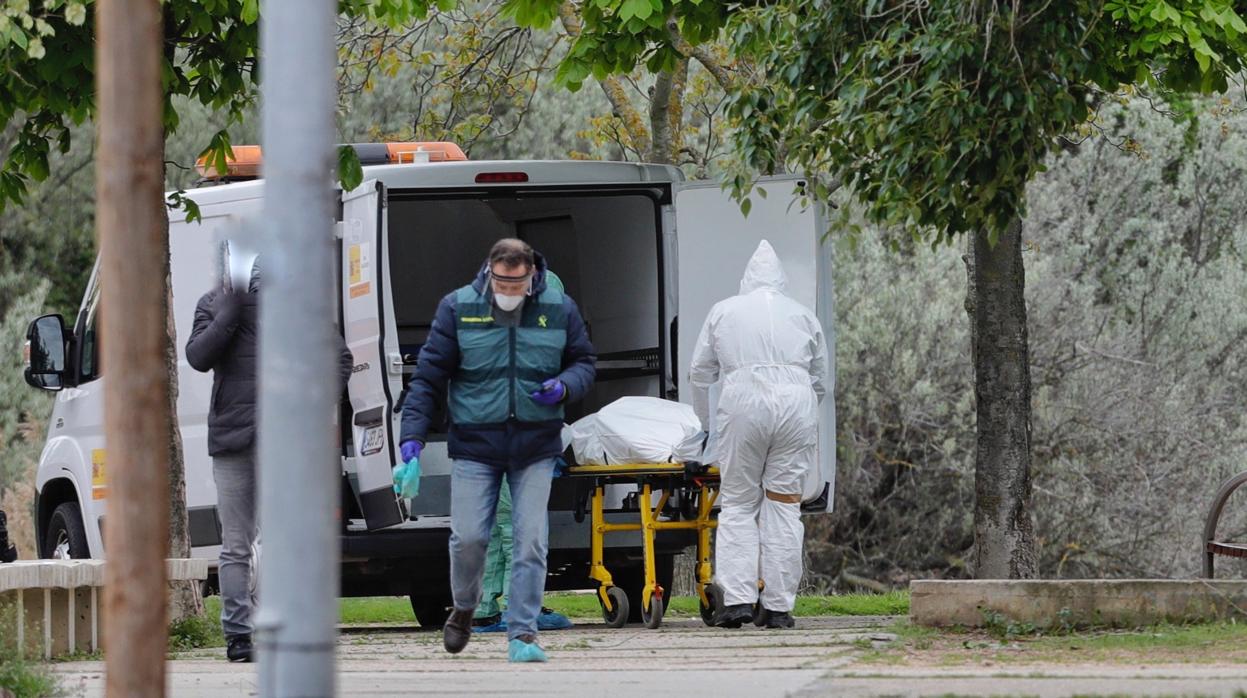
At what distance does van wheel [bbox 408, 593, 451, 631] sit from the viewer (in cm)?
1082

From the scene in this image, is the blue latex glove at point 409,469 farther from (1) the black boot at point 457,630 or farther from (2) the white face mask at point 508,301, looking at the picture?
(2) the white face mask at point 508,301

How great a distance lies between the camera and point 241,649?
24.1 feet

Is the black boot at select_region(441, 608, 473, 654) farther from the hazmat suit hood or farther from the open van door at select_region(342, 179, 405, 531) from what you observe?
the hazmat suit hood

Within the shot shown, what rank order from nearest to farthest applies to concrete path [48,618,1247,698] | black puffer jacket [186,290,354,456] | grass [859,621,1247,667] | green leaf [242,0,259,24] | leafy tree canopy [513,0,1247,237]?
concrete path [48,618,1247,698], grass [859,621,1247,667], black puffer jacket [186,290,354,456], leafy tree canopy [513,0,1247,237], green leaf [242,0,259,24]

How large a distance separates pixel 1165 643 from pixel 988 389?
373cm

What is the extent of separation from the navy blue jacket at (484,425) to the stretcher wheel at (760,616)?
6.77ft

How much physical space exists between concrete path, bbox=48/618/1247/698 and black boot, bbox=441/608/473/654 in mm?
71

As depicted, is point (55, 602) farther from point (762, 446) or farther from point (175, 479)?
point (762, 446)

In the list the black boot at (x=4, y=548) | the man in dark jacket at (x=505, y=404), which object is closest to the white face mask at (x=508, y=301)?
the man in dark jacket at (x=505, y=404)

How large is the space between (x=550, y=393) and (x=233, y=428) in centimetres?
123

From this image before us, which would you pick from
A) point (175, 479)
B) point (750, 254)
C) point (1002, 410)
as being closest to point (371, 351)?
point (175, 479)

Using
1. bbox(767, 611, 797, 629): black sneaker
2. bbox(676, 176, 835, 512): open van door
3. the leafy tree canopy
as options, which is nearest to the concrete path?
bbox(767, 611, 797, 629): black sneaker

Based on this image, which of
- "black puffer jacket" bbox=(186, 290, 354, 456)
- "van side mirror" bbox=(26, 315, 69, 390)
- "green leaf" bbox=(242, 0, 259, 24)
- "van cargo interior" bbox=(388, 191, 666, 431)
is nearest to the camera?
"black puffer jacket" bbox=(186, 290, 354, 456)

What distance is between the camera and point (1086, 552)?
19391mm
